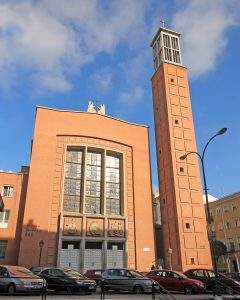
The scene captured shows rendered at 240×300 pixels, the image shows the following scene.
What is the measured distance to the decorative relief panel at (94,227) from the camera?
33219mm

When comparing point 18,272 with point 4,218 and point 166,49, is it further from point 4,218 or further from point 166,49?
point 166,49

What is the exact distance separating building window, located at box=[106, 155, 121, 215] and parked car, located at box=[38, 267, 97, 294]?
16.0 m

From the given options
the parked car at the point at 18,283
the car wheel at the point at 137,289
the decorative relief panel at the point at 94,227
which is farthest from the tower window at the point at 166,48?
the parked car at the point at 18,283

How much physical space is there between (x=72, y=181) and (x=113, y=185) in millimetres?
4295

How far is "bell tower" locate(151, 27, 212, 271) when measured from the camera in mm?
35094

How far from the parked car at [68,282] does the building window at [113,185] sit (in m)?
16.0

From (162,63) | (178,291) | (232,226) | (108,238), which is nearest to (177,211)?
(108,238)

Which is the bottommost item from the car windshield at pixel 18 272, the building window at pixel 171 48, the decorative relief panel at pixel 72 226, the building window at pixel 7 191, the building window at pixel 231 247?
the car windshield at pixel 18 272

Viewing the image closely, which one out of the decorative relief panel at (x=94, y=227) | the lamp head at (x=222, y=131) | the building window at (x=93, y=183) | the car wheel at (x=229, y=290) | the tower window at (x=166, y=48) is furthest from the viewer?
the tower window at (x=166, y=48)

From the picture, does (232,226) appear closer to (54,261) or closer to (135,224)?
(135,224)

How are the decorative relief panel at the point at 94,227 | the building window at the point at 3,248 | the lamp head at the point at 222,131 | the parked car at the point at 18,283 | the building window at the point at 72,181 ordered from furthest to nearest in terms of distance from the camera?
the building window at the point at 72,181, the decorative relief panel at the point at 94,227, the building window at the point at 3,248, the lamp head at the point at 222,131, the parked car at the point at 18,283

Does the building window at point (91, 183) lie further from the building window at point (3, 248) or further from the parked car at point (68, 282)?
the parked car at point (68, 282)

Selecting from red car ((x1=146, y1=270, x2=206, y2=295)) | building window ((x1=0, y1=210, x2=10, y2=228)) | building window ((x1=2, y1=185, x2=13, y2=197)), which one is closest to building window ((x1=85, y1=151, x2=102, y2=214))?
building window ((x1=2, y1=185, x2=13, y2=197))

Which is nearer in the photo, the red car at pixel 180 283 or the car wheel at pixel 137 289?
the car wheel at pixel 137 289
